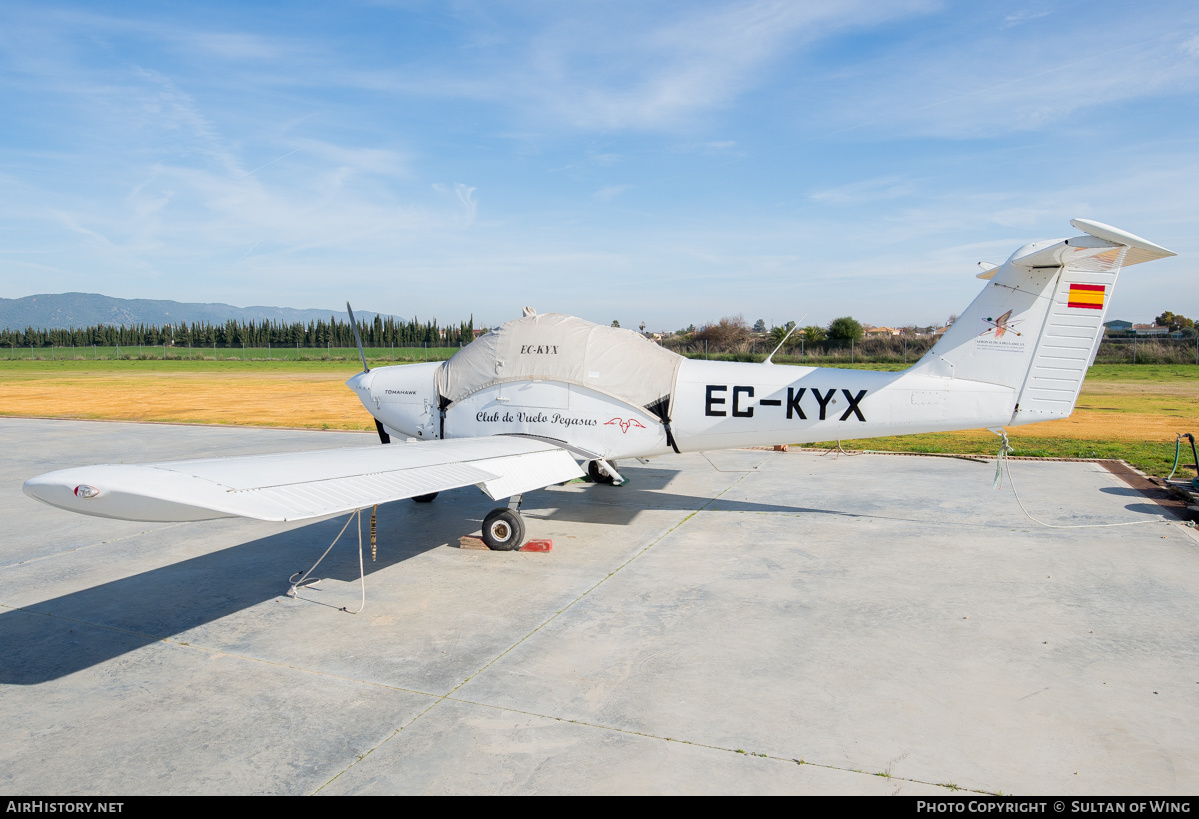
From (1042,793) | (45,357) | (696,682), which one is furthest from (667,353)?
(45,357)

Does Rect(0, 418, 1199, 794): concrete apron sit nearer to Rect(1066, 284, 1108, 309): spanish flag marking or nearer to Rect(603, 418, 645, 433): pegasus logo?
Rect(603, 418, 645, 433): pegasus logo

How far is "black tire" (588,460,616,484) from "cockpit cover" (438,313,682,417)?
2.11m

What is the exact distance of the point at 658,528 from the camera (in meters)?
9.16

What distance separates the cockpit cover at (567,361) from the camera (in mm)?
9219

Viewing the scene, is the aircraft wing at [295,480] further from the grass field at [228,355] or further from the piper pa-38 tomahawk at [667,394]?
the grass field at [228,355]

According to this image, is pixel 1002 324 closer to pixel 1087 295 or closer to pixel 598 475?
pixel 1087 295

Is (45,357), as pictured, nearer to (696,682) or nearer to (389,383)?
A: (389,383)

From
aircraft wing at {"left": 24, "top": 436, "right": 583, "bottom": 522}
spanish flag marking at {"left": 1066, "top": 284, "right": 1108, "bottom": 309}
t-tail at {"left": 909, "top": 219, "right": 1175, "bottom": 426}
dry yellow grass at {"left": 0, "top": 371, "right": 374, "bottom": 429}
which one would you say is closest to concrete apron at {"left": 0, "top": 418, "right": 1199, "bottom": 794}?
aircraft wing at {"left": 24, "top": 436, "right": 583, "bottom": 522}

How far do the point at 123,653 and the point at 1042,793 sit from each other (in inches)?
252

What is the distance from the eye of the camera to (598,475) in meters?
11.7

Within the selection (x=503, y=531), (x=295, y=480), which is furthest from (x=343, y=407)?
(x=295, y=480)

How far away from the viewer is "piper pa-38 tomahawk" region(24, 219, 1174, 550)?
7289 mm

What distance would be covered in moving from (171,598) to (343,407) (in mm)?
17783

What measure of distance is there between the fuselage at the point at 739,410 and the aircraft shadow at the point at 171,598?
1769 millimetres
